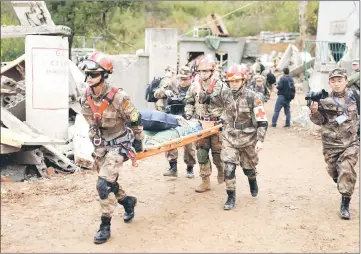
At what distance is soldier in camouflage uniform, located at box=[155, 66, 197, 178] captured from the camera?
807cm

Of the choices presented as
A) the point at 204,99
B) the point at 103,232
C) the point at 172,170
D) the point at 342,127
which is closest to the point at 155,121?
the point at 204,99

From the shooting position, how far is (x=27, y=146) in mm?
7113

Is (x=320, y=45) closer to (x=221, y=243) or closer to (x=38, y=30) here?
(x=38, y=30)

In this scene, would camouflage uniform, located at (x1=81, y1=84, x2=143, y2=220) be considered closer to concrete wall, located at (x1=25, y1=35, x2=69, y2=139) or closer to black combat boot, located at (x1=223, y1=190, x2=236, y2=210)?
black combat boot, located at (x1=223, y1=190, x2=236, y2=210)

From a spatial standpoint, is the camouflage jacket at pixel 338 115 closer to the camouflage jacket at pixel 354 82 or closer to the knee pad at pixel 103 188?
the knee pad at pixel 103 188

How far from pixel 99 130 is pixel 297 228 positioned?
2.53 m

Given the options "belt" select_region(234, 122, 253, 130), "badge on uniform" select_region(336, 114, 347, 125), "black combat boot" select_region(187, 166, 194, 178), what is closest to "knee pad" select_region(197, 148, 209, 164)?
"belt" select_region(234, 122, 253, 130)

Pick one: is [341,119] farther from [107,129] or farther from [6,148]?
[6,148]

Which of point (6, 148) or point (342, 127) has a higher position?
point (342, 127)

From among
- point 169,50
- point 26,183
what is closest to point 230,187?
point 26,183

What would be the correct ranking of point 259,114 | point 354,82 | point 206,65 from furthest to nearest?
point 354,82 < point 206,65 < point 259,114

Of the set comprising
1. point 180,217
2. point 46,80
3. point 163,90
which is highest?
point 46,80

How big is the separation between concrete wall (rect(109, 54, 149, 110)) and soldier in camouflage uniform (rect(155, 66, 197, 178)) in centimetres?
463

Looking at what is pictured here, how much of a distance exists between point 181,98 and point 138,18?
12.6 m
